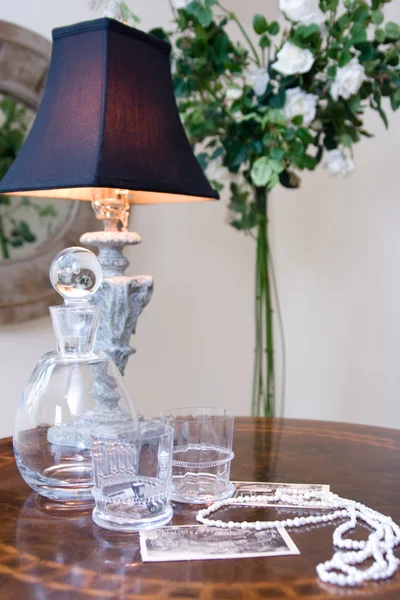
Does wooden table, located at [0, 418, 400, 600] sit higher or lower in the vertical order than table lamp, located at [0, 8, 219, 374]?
lower

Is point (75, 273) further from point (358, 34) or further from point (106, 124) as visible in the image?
point (358, 34)

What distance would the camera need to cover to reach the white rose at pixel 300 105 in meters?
1.39

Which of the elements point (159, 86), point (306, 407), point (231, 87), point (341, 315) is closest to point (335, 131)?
point (231, 87)

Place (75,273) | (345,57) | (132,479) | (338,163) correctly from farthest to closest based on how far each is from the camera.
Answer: (338,163), (345,57), (75,273), (132,479)

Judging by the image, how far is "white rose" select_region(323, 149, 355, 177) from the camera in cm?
148

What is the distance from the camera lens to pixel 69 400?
81cm

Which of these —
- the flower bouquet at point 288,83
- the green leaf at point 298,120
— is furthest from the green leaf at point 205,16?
the green leaf at point 298,120

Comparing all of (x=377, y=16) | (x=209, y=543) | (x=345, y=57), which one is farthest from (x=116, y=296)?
(x=377, y=16)

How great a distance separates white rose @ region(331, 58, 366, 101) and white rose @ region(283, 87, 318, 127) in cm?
5

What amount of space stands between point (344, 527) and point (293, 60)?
0.95 m

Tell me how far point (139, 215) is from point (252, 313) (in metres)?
0.55

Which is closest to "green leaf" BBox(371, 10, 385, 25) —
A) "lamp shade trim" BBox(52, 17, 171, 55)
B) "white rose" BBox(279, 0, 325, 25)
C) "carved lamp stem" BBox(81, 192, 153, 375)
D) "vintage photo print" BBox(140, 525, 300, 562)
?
"white rose" BBox(279, 0, 325, 25)

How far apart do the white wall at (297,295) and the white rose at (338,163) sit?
526 millimetres

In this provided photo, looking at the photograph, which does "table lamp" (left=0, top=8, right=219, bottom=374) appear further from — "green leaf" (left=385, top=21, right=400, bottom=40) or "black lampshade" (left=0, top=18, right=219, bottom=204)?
"green leaf" (left=385, top=21, right=400, bottom=40)
